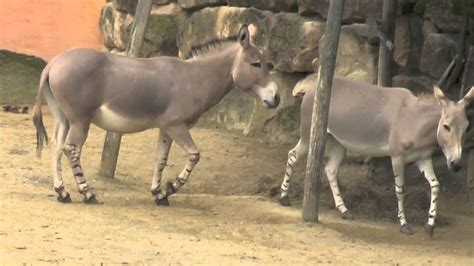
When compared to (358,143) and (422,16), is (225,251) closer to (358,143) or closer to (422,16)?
(358,143)

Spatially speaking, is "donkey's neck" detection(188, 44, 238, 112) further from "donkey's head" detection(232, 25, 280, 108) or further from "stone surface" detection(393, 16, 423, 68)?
"stone surface" detection(393, 16, 423, 68)

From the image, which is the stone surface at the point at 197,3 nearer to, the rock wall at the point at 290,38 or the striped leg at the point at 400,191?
the rock wall at the point at 290,38

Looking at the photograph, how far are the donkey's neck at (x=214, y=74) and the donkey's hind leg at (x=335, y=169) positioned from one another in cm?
118

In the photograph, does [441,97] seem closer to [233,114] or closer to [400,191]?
[400,191]

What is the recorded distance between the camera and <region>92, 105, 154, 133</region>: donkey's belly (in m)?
9.10

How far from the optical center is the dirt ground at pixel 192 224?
286 inches

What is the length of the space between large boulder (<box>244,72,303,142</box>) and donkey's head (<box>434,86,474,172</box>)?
12.2 ft

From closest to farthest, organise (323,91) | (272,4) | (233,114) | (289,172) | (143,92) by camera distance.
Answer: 1. (323,91)
2. (143,92)
3. (289,172)
4. (272,4)
5. (233,114)

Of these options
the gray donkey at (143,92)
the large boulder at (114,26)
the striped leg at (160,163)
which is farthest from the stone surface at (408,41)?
the large boulder at (114,26)

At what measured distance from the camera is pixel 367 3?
1164cm

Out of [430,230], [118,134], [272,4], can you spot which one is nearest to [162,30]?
[272,4]

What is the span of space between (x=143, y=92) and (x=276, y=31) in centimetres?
404

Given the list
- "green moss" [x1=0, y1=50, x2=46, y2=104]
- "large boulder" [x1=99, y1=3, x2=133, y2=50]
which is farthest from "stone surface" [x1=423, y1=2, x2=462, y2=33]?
"green moss" [x1=0, y1=50, x2=46, y2=104]

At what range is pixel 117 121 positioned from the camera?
916 cm
